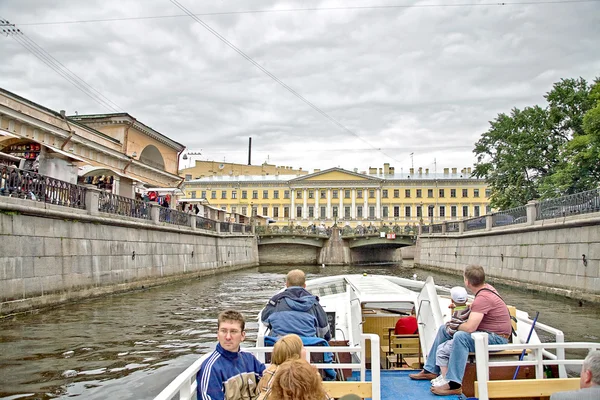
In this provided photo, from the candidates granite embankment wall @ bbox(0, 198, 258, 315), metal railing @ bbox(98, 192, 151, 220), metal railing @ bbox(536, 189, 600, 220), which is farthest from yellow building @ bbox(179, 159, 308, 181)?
metal railing @ bbox(536, 189, 600, 220)

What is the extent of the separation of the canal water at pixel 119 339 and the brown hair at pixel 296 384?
5.05 meters

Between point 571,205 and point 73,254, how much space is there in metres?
15.9

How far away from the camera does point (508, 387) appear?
440 centimetres

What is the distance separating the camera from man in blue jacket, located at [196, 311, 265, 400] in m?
3.86

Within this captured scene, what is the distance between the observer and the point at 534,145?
122 feet

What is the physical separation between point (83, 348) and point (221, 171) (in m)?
87.2

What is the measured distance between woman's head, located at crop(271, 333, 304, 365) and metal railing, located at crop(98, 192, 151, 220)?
15.5 metres

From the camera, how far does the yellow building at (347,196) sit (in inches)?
3474

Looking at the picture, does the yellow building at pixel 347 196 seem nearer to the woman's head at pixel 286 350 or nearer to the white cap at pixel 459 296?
the white cap at pixel 459 296

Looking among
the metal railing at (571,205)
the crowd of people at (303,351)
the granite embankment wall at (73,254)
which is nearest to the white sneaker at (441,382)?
the crowd of people at (303,351)

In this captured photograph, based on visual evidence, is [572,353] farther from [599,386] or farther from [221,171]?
[221,171]

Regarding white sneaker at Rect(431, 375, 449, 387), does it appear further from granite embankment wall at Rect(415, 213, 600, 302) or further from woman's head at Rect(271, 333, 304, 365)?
granite embankment wall at Rect(415, 213, 600, 302)

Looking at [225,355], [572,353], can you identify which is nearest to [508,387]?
[225,355]

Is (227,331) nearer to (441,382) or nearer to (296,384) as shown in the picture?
(296,384)
